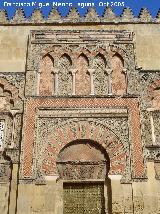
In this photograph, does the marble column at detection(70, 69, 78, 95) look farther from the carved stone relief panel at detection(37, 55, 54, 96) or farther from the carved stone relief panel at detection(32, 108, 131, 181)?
the carved stone relief panel at detection(32, 108, 131, 181)

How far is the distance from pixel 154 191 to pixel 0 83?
4.13 metres

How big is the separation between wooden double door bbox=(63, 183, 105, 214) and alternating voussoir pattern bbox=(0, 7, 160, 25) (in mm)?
4168

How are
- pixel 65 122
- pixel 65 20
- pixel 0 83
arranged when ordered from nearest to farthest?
pixel 65 122, pixel 0 83, pixel 65 20

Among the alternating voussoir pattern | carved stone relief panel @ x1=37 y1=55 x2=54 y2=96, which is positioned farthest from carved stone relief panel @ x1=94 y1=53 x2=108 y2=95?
the alternating voussoir pattern

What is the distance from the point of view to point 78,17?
1036 cm

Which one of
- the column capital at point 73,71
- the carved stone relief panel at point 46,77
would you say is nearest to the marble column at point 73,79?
the column capital at point 73,71

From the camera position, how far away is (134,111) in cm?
895

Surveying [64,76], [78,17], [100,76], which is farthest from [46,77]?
[78,17]

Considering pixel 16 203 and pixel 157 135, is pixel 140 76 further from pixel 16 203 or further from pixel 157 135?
pixel 16 203

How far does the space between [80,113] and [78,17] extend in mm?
2790

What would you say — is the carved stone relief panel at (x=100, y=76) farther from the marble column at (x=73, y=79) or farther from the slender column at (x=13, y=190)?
the slender column at (x=13, y=190)

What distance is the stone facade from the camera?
813cm

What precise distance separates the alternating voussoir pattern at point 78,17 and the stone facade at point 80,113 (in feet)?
0.08

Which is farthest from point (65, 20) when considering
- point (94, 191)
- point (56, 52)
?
point (94, 191)
